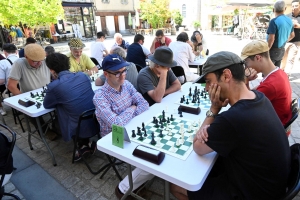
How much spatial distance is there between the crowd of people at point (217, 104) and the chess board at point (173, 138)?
136mm

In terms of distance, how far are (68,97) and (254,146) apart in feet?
6.86

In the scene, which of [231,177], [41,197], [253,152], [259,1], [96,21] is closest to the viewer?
[253,152]

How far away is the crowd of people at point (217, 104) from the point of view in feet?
3.94

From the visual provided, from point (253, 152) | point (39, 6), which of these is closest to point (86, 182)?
point (253, 152)

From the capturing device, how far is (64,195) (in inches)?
90.4

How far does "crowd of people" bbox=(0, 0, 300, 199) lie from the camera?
47.3 inches

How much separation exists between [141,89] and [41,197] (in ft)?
5.78

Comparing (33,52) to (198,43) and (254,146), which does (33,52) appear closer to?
(254,146)

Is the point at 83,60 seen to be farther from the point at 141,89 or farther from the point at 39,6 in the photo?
the point at 39,6

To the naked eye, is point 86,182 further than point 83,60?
No

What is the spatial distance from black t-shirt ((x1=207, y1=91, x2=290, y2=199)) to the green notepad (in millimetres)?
682

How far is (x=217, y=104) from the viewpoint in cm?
152

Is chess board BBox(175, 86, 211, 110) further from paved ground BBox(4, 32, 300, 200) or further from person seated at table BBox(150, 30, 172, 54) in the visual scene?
person seated at table BBox(150, 30, 172, 54)

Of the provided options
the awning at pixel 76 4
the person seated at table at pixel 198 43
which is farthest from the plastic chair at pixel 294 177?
the awning at pixel 76 4
